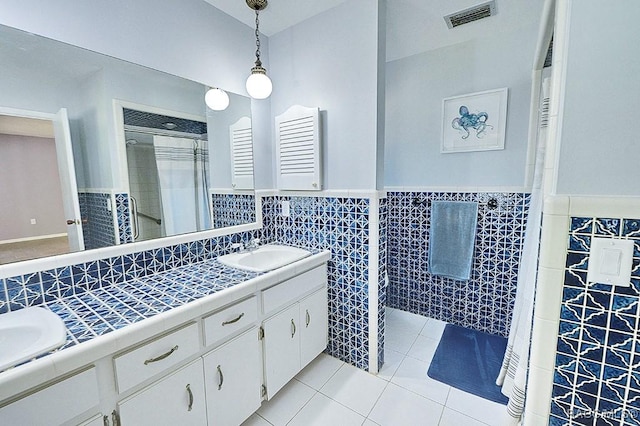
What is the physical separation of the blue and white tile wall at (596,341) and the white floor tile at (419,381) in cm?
98

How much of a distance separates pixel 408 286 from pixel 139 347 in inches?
92.1

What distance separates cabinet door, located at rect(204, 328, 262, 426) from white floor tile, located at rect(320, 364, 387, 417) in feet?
1.71

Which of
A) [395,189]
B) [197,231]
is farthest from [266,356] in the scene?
[395,189]

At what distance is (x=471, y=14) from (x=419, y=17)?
353 mm

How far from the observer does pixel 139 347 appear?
38.0 inches

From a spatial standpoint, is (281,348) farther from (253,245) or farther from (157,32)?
(157,32)

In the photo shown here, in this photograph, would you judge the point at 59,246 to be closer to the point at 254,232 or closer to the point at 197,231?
the point at 197,231

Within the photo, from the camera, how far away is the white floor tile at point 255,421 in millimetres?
1483

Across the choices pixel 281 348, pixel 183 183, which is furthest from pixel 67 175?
pixel 281 348

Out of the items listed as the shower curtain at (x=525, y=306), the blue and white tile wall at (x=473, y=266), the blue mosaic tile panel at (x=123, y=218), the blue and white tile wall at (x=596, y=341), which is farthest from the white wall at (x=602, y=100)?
the blue mosaic tile panel at (x=123, y=218)

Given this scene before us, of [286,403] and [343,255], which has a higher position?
[343,255]

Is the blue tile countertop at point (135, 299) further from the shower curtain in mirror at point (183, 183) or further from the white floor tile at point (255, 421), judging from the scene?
the white floor tile at point (255, 421)

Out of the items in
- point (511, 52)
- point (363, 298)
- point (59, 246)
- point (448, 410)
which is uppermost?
point (511, 52)

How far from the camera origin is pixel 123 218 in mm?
1393
